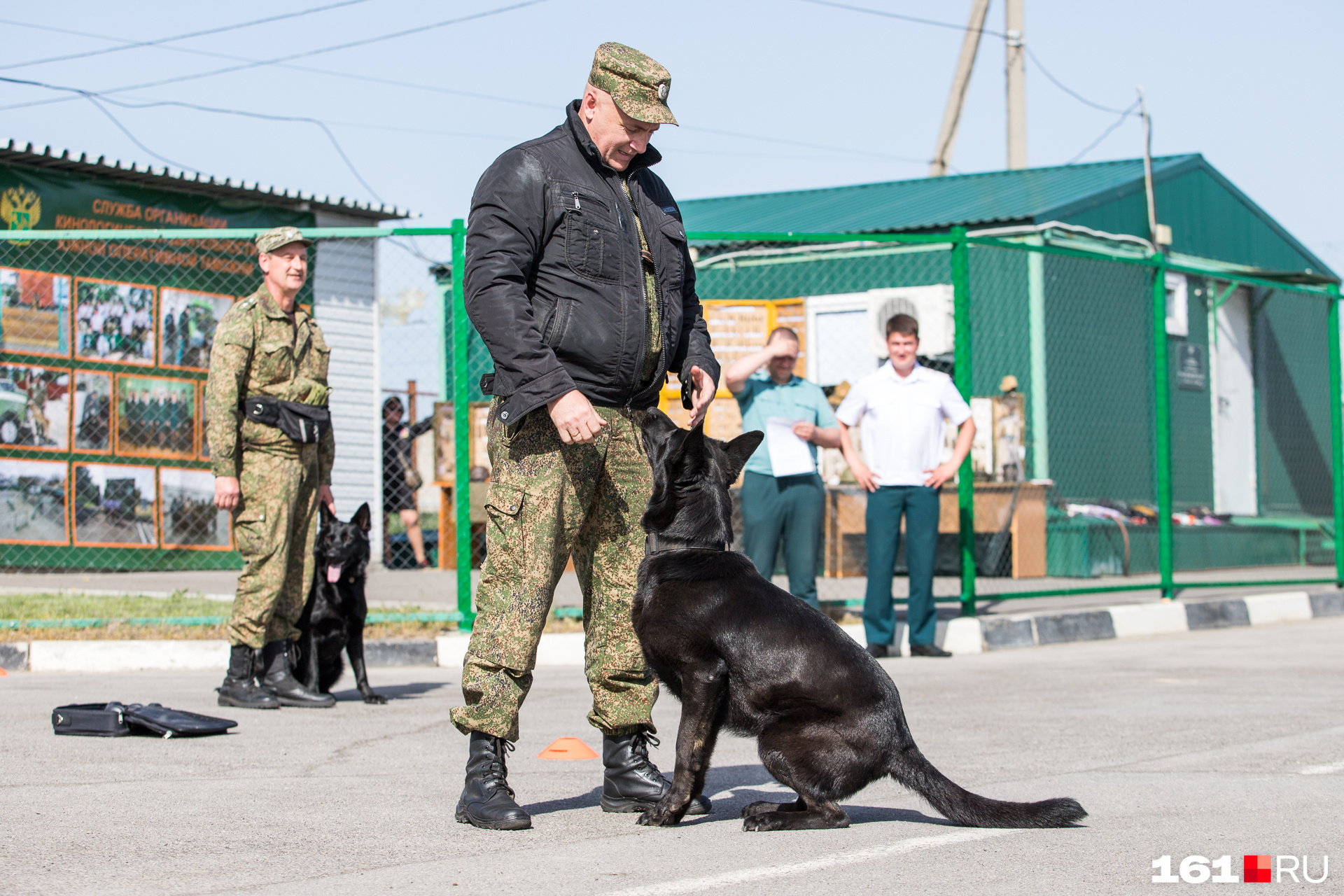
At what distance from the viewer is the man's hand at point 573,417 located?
3541 millimetres

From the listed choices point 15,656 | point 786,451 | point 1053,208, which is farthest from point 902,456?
point 1053,208

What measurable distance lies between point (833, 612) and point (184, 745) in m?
5.73

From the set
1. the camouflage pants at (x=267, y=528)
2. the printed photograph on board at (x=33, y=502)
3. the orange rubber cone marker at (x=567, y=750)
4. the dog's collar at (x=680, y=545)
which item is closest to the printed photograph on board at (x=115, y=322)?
the printed photograph on board at (x=33, y=502)

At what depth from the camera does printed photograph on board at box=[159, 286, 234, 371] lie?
1322 cm

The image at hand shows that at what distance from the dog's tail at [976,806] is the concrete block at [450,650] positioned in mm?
5147

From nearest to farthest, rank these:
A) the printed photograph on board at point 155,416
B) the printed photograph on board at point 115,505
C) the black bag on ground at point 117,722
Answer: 1. the black bag on ground at point 117,722
2. the printed photograph on board at point 115,505
3. the printed photograph on board at point 155,416

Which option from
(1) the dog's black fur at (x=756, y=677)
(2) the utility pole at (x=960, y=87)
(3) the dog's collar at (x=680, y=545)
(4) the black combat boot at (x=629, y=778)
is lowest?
(4) the black combat boot at (x=629, y=778)

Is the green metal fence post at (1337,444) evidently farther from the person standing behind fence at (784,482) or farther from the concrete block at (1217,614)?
the person standing behind fence at (784,482)

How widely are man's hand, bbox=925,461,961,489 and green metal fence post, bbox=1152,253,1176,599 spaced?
2.59 meters

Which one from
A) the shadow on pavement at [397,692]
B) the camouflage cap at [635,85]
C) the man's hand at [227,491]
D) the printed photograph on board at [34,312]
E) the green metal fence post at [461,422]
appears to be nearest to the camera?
the camouflage cap at [635,85]

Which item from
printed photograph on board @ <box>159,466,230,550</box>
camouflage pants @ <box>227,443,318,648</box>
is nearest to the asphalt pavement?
camouflage pants @ <box>227,443,318,648</box>

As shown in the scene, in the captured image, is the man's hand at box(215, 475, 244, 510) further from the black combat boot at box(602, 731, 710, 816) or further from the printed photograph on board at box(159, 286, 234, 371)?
the printed photograph on board at box(159, 286, 234, 371)

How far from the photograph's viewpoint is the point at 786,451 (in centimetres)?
836

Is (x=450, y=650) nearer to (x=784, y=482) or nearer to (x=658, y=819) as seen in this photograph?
(x=784, y=482)
